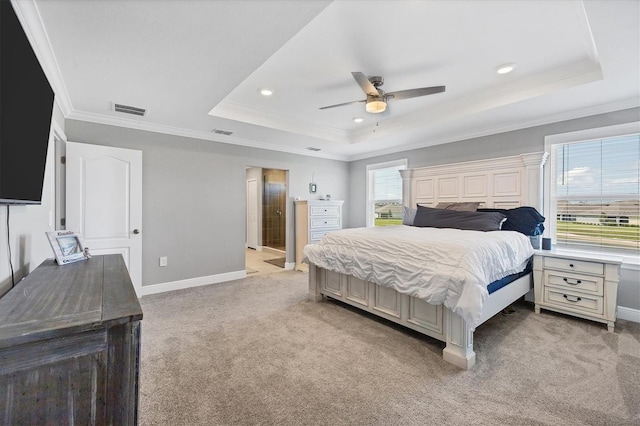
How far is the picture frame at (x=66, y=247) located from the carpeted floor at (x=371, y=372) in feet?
3.13

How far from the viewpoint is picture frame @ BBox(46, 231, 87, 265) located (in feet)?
5.83

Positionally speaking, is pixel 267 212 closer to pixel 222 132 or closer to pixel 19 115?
pixel 222 132

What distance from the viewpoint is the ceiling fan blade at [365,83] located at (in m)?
2.41

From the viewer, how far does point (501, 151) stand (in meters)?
4.07

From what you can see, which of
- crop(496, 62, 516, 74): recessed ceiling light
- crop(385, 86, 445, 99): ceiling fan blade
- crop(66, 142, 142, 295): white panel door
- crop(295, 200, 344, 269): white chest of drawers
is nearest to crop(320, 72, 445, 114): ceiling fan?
crop(385, 86, 445, 99): ceiling fan blade

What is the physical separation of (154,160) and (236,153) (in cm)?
121

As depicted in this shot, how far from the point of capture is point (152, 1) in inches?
64.5

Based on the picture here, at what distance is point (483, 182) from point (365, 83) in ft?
8.62

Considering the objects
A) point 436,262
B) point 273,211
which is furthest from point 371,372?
point 273,211

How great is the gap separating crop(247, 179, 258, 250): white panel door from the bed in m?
4.64

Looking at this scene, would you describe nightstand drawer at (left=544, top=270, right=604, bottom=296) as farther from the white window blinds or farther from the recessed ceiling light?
the recessed ceiling light

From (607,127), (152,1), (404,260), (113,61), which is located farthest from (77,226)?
(607,127)

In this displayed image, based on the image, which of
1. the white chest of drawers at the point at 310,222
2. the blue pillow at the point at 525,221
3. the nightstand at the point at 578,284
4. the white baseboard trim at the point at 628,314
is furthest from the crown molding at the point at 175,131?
the white baseboard trim at the point at 628,314

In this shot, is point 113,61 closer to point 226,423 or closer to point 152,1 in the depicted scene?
point 152,1
